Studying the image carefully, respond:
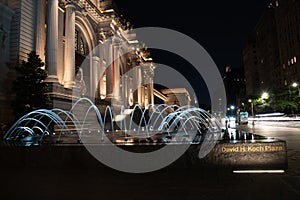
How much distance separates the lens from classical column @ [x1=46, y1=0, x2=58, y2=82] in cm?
2140

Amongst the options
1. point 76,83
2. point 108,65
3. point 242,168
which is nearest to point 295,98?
point 108,65

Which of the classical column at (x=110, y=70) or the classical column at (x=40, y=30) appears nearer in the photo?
the classical column at (x=40, y=30)

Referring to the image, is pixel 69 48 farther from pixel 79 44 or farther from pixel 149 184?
pixel 149 184

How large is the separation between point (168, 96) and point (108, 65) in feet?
302

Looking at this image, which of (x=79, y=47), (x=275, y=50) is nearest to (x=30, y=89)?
(x=79, y=47)

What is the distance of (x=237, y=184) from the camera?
5078 mm

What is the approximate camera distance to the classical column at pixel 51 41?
21405 millimetres

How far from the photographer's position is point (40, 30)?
72.6 ft

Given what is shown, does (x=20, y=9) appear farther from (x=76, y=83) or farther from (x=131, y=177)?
(x=131, y=177)

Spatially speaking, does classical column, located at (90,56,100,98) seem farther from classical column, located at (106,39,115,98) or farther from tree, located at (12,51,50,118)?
tree, located at (12,51,50,118)

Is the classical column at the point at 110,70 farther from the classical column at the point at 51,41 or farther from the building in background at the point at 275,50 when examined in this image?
the building in background at the point at 275,50

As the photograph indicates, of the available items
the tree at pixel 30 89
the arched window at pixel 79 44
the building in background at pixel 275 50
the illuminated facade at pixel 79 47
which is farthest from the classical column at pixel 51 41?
the building in background at pixel 275 50

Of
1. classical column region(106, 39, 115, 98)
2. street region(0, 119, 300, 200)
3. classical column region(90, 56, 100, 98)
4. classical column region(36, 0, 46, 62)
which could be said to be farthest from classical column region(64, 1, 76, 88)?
street region(0, 119, 300, 200)

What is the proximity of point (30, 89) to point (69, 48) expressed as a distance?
32.3 ft
